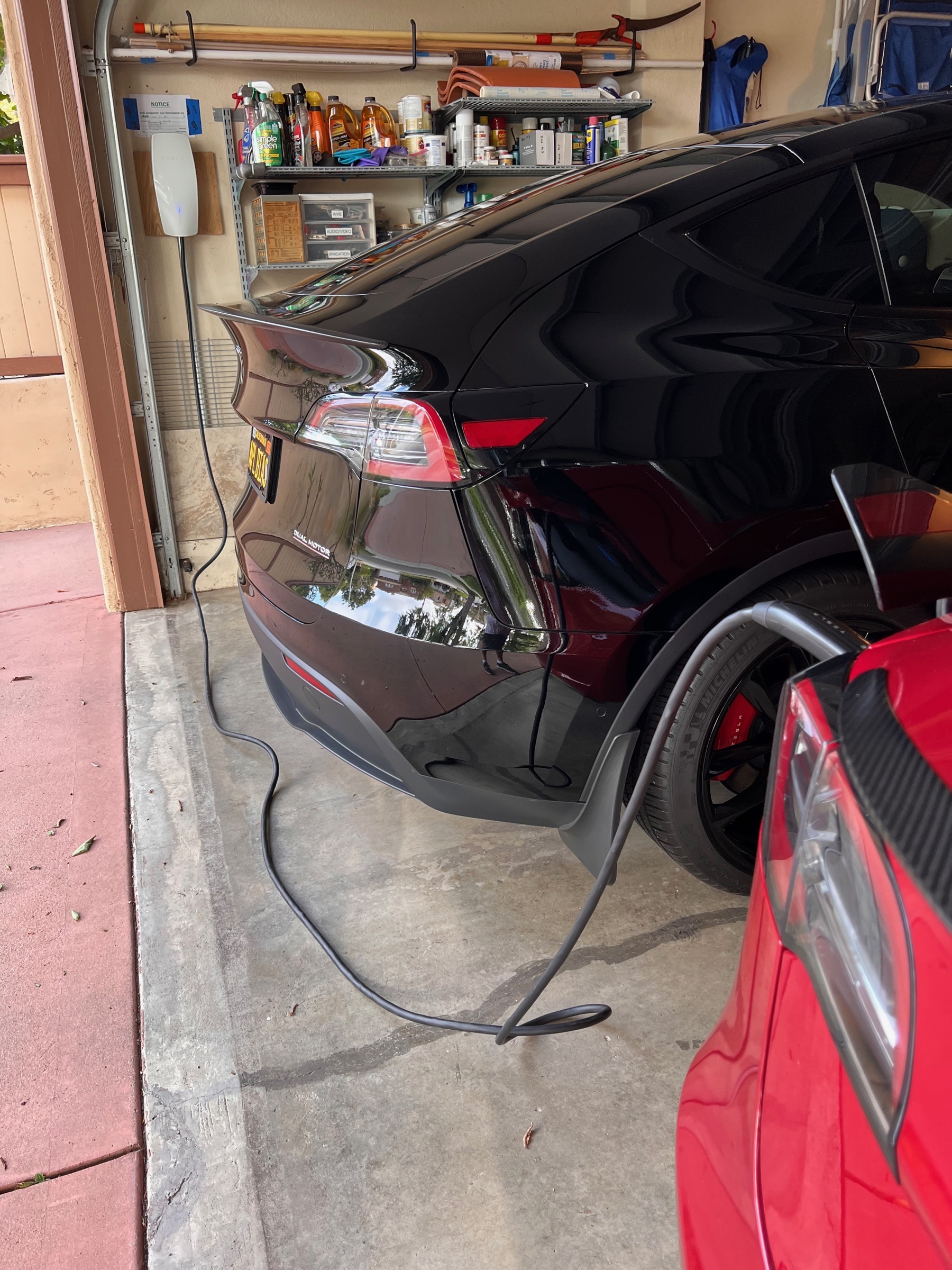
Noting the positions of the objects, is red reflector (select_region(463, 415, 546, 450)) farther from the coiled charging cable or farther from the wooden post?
the wooden post

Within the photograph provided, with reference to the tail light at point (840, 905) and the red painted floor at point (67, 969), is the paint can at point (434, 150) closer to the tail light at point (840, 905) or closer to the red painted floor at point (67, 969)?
the red painted floor at point (67, 969)

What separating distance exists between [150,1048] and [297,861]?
23.4 inches

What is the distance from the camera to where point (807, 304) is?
169 cm

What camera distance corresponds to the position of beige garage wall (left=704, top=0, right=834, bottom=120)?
16.1 feet

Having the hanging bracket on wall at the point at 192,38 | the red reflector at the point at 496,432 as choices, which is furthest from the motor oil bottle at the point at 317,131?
the red reflector at the point at 496,432

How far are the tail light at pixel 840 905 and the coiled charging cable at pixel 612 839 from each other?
106mm

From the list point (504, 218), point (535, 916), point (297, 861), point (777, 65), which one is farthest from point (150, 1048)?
point (777, 65)

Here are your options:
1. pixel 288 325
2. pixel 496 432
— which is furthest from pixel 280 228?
pixel 496 432

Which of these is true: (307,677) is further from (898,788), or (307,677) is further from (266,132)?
(266,132)

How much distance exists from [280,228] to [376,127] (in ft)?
2.03

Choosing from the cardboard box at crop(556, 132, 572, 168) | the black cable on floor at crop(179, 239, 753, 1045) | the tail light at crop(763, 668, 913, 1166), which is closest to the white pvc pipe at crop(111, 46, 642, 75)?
the cardboard box at crop(556, 132, 572, 168)

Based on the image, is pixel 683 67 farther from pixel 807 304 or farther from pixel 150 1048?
pixel 150 1048

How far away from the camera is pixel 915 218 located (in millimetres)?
1857

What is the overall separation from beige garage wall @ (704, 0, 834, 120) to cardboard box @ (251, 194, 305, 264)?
8.76ft
